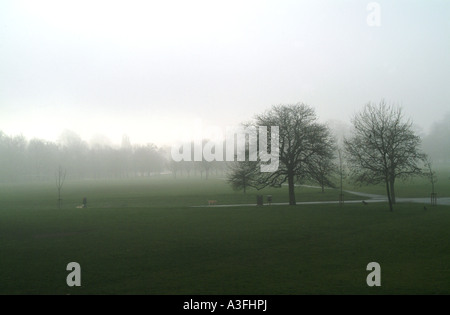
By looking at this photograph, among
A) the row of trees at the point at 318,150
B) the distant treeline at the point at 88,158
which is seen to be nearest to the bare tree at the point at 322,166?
the row of trees at the point at 318,150

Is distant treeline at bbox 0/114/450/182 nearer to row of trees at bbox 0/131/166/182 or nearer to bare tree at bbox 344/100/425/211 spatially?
row of trees at bbox 0/131/166/182

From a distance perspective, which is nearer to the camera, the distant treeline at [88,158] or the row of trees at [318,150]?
the row of trees at [318,150]

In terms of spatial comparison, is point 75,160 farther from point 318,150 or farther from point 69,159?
point 318,150

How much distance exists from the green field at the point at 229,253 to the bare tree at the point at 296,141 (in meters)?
9.77

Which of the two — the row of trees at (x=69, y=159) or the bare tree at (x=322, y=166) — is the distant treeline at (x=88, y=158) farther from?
the bare tree at (x=322, y=166)

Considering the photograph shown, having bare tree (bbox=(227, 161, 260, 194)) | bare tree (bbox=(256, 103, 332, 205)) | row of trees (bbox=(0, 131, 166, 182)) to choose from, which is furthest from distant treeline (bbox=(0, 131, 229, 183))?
bare tree (bbox=(256, 103, 332, 205))

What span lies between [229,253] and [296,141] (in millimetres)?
23676

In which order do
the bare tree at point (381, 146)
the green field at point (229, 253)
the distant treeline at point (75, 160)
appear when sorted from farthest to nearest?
the distant treeline at point (75, 160) → the bare tree at point (381, 146) → the green field at point (229, 253)

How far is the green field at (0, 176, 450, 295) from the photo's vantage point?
11.1 metres

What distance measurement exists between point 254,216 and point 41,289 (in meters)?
19.5

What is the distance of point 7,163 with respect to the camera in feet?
421

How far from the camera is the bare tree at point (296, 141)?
37.0 m

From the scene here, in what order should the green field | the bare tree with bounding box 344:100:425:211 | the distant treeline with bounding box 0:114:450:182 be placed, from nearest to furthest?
the green field
the bare tree with bounding box 344:100:425:211
the distant treeline with bounding box 0:114:450:182

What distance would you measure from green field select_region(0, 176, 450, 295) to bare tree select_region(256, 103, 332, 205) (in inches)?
384
